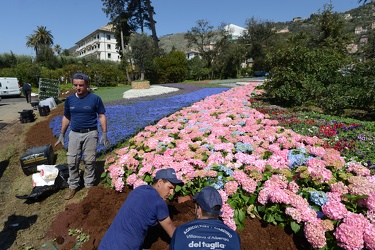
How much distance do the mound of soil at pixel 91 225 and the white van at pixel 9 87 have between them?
24053 mm

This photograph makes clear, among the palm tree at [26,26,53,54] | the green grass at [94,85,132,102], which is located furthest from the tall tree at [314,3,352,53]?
the palm tree at [26,26,53,54]

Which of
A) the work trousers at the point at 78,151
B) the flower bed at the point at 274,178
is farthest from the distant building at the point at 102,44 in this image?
the flower bed at the point at 274,178

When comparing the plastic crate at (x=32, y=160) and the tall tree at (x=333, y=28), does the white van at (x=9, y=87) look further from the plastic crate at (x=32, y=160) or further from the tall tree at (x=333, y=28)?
the tall tree at (x=333, y=28)

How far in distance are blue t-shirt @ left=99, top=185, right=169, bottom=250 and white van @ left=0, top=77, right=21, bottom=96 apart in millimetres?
27128

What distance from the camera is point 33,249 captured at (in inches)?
134

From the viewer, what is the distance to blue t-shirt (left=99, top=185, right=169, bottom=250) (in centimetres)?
249

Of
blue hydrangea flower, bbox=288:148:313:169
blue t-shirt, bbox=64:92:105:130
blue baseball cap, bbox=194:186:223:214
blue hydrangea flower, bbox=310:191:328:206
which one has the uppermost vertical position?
blue t-shirt, bbox=64:92:105:130

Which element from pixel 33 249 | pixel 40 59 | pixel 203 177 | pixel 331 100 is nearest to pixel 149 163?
pixel 203 177

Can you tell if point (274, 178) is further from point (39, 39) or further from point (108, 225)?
point (39, 39)

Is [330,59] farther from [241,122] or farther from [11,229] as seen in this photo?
[11,229]

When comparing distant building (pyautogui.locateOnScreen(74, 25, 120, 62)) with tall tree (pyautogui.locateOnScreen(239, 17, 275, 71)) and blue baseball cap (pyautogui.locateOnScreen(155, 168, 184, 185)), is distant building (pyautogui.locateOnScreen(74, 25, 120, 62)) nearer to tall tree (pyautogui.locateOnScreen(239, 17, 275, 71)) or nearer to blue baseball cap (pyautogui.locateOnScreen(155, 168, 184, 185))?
tall tree (pyautogui.locateOnScreen(239, 17, 275, 71))

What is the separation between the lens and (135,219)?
2508 mm

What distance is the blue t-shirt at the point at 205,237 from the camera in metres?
1.85

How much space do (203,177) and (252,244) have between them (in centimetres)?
121
